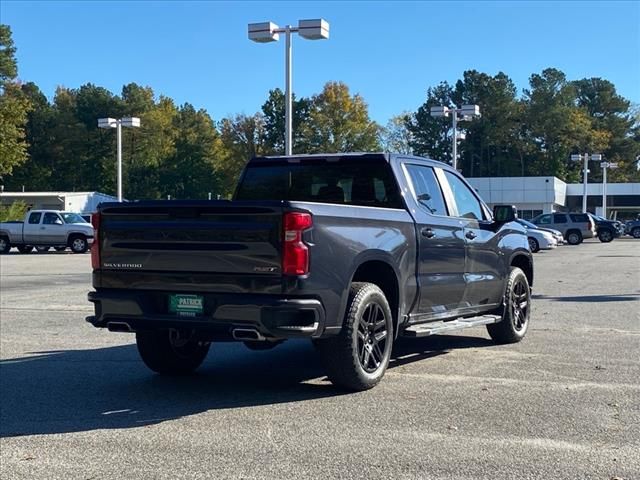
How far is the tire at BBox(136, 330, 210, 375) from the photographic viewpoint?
746 centimetres

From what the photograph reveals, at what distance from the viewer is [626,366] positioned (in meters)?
7.92

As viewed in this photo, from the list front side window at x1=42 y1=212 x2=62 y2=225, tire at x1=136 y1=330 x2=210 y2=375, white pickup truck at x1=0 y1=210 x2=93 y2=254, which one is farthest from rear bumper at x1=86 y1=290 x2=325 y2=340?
front side window at x1=42 y1=212 x2=62 y2=225

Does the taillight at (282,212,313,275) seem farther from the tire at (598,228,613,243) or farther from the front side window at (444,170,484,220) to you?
the tire at (598,228,613,243)

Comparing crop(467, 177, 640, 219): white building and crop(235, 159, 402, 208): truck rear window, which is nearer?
crop(235, 159, 402, 208): truck rear window

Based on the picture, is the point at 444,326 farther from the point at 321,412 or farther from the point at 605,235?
the point at 605,235

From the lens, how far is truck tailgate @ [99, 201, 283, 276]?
19.5 feet

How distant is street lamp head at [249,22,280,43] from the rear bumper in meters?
17.3

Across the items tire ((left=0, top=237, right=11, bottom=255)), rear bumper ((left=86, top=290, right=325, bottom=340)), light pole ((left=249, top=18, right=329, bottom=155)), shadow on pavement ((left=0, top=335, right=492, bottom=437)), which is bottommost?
tire ((left=0, top=237, right=11, bottom=255))

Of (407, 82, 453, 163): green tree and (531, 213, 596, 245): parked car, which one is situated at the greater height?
(407, 82, 453, 163): green tree

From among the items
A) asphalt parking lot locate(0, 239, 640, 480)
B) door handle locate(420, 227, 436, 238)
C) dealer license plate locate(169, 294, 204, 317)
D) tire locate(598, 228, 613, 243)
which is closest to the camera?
asphalt parking lot locate(0, 239, 640, 480)

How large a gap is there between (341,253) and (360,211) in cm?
50

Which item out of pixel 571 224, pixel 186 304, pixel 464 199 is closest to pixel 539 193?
pixel 571 224

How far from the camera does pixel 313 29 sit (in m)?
22.4

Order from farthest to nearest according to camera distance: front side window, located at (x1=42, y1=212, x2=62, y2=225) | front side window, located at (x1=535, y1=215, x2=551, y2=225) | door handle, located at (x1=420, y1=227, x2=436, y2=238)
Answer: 1. front side window, located at (x1=535, y1=215, x2=551, y2=225)
2. front side window, located at (x1=42, y1=212, x2=62, y2=225)
3. door handle, located at (x1=420, y1=227, x2=436, y2=238)
